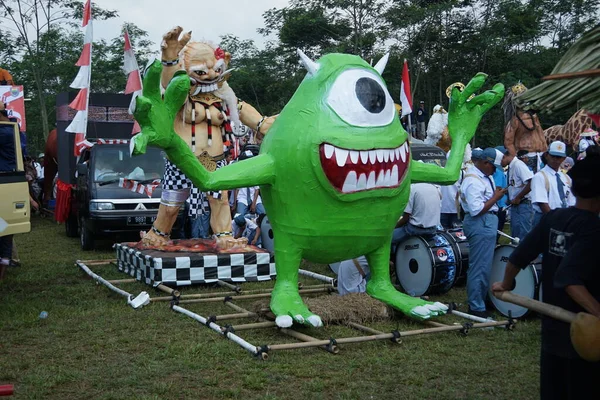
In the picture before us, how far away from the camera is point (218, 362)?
4.98 m

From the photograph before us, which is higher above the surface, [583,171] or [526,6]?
[526,6]

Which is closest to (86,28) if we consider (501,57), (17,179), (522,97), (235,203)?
(235,203)

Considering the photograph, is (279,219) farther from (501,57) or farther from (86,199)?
(501,57)

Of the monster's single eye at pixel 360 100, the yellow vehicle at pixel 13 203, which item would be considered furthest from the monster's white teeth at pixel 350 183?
the yellow vehicle at pixel 13 203

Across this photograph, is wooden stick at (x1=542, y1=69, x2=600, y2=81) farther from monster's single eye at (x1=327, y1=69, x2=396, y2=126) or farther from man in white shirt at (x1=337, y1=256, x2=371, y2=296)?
man in white shirt at (x1=337, y1=256, x2=371, y2=296)

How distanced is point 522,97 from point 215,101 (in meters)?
5.19

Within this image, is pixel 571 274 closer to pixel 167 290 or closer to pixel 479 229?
pixel 479 229

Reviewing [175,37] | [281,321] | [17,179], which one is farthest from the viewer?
[175,37]

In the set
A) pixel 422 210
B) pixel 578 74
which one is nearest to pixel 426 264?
pixel 422 210

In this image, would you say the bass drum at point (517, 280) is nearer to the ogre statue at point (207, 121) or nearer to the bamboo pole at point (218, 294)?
the bamboo pole at point (218, 294)

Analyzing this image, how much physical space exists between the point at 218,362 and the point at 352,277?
2.14 m

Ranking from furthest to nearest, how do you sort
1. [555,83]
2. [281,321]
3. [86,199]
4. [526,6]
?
[526,6] → [86,199] → [281,321] → [555,83]

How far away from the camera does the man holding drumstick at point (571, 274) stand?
3061 mm

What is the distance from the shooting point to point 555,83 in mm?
3111
